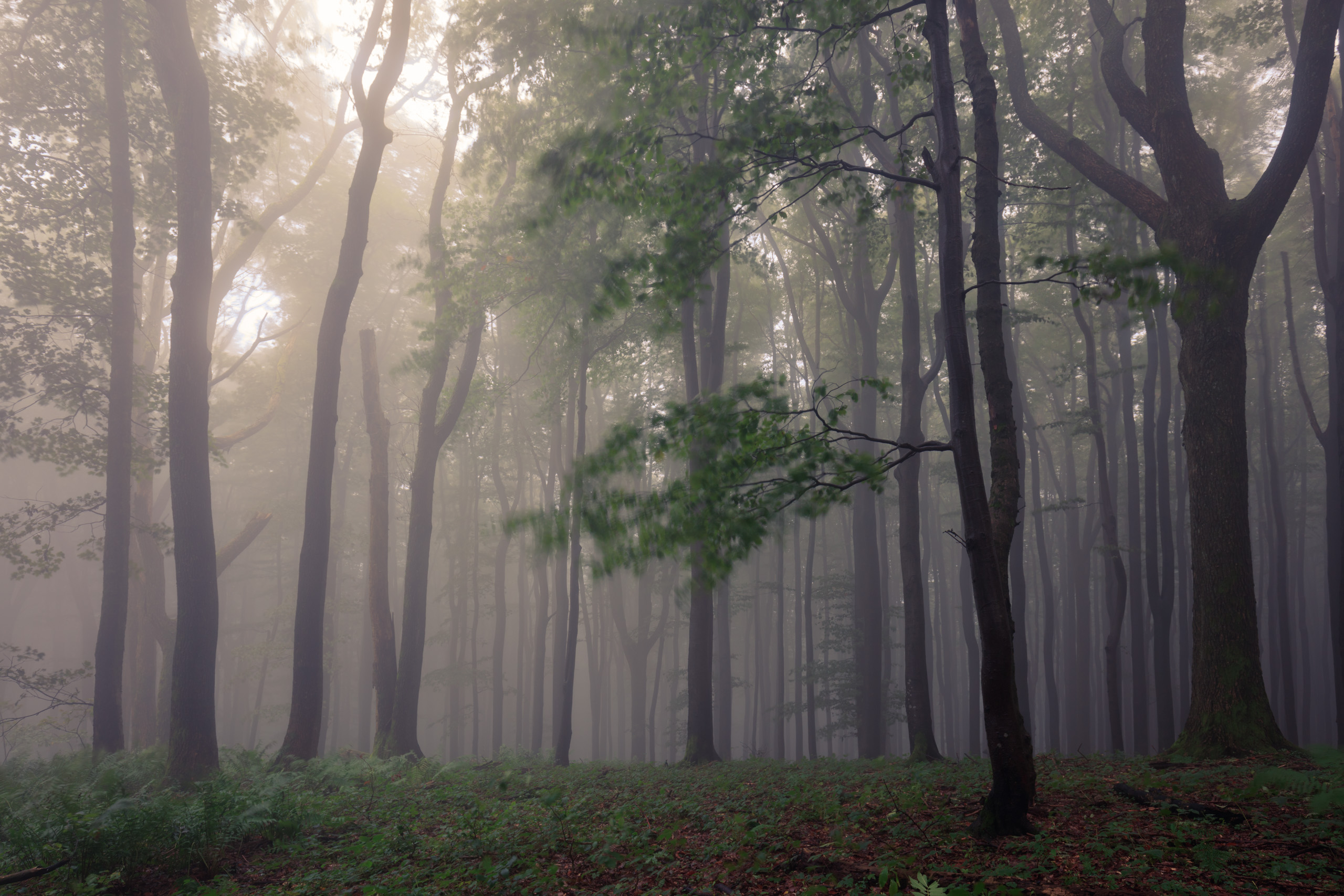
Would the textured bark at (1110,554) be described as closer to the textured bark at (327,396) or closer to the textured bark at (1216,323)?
the textured bark at (1216,323)

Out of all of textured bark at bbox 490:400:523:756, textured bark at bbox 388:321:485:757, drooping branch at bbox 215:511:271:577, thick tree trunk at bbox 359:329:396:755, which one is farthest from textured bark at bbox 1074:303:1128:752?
drooping branch at bbox 215:511:271:577

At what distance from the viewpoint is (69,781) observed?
9781 millimetres

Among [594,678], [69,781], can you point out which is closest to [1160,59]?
[69,781]

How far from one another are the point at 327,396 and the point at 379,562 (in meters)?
5.44

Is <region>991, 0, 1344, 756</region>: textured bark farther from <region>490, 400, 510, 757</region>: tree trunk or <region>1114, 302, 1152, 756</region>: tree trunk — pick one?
<region>490, 400, 510, 757</region>: tree trunk

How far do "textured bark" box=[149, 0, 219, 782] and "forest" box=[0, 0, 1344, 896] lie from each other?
0.08 metres

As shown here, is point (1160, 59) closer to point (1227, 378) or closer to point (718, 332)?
point (1227, 378)

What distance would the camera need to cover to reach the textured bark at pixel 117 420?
38.7ft

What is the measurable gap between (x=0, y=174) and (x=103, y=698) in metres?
10.7

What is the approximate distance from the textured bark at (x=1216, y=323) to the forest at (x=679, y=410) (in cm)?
6

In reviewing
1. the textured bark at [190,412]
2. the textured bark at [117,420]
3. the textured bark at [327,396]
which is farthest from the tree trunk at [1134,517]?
the textured bark at [117,420]

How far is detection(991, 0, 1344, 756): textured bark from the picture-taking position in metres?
7.59

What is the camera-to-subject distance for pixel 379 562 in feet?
55.2

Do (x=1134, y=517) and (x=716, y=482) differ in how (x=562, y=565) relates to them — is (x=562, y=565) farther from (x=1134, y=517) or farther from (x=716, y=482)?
(x=716, y=482)
